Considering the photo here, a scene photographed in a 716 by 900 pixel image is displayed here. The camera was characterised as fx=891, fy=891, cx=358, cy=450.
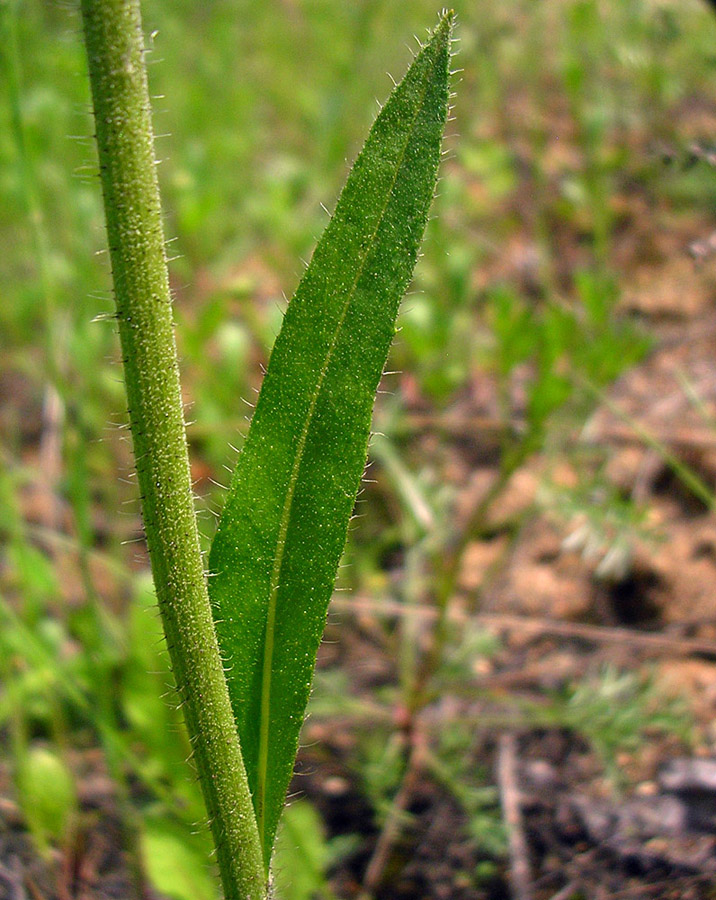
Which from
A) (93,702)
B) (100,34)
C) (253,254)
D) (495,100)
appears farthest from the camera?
(495,100)

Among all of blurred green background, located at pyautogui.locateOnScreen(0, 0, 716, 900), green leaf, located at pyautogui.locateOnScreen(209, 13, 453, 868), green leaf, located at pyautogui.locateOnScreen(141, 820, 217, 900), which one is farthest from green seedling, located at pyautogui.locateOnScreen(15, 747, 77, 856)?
green leaf, located at pyautogui.locateOnScreen(209, 13, 453, 868)

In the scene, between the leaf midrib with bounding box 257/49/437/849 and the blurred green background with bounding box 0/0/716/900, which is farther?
the blurred green background with bounding box 0/0/716/900

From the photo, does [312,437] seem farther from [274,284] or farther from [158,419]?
[274,284]

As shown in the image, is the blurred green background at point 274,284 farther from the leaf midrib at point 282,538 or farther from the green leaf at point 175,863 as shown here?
the leaf midrib at point 282,538

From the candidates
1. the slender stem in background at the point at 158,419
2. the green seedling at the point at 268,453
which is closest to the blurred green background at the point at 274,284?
the slender stem in background at the point at 158,419

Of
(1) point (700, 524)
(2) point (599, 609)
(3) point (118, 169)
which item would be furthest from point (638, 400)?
(3) point (118, 169)

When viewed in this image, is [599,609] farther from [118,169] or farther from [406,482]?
[118,169]

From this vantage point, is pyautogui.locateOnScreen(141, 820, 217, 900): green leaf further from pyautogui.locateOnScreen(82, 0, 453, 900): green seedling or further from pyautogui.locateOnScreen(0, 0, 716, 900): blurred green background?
pyautogui.locateOnScreen(82, 0, 453, 900): green seedling
